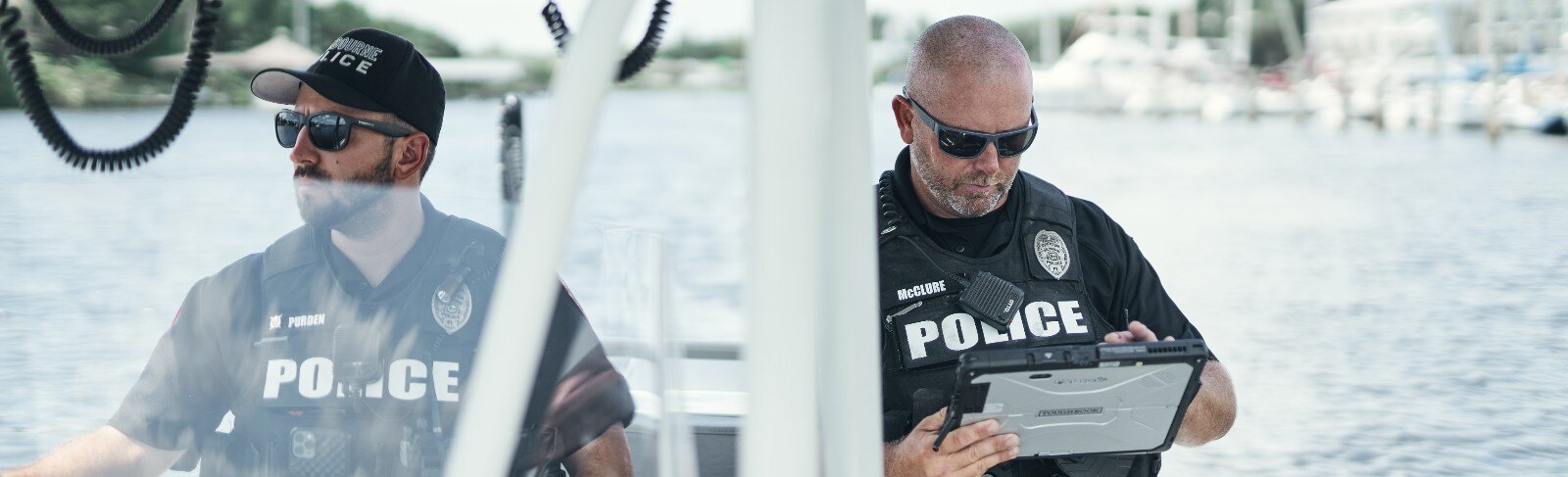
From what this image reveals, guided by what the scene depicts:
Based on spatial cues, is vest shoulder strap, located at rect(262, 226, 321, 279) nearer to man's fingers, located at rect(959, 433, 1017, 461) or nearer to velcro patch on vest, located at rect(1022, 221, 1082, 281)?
man's fingers, located at rect(959, 433, 1017, 461)

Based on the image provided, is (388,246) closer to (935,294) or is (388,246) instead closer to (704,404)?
(935,294)

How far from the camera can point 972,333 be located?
6.05 feet

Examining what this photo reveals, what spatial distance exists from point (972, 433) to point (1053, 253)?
0.52 metres

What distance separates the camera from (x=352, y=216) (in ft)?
4.54

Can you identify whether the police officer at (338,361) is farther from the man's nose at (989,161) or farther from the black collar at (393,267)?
the man's nose at (989,161)

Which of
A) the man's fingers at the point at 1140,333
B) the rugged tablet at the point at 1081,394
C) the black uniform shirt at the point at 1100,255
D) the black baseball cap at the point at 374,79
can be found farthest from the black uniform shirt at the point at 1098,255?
the black baseball cap at the point at 374,79

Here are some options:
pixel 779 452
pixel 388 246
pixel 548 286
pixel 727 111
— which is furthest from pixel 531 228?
pixel 727 111

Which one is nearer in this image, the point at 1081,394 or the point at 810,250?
the point at 810,250

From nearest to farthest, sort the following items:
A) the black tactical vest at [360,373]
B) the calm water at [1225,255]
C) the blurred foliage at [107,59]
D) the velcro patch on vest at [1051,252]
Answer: the black tactical vest at [360,373] < the calm water at [1225,255] < the blurred foliage at [107,59] < the velcro patch on vest at [1051,252]

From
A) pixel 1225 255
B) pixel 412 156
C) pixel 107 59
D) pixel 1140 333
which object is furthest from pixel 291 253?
pixel 1225 255

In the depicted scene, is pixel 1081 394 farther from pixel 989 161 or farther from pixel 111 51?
pixel 111 51

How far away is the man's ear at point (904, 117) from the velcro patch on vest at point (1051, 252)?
0.20 metres

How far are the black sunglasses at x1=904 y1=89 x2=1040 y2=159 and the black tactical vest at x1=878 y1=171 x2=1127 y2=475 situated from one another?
5.9 inches

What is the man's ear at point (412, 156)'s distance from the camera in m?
1.59
